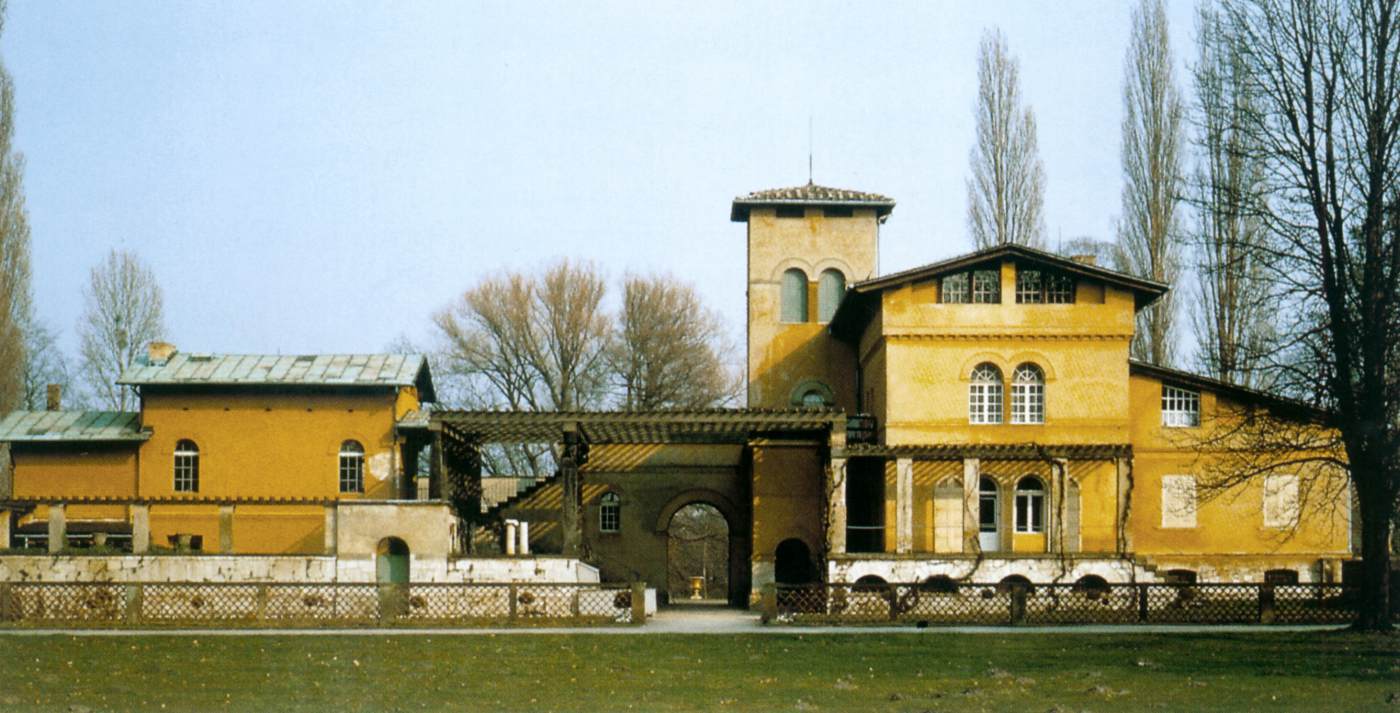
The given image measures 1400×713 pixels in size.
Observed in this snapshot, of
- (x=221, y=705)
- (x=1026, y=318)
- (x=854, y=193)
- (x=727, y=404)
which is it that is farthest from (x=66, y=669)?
(x=727, y=404)

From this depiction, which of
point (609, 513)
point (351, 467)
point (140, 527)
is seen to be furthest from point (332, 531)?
point (609, 513)

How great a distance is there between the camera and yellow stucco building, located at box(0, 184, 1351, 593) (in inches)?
1406

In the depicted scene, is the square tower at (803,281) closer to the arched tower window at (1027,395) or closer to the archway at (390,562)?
the arched tower window at (1027,395)

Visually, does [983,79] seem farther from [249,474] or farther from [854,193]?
[249,474]

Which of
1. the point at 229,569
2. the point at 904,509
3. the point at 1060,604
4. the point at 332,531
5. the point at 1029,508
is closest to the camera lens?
the point at 1060,604

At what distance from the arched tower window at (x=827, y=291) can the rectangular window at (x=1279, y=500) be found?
13210 millimetres

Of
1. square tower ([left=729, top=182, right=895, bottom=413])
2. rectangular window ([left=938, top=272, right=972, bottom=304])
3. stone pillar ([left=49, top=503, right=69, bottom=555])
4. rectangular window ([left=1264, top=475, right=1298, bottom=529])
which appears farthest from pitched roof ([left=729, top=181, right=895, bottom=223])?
stone pillar ([left=49, top=503, right=69, bottom=555])

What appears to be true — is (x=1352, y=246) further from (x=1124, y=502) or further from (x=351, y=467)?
(x=351, y=467)

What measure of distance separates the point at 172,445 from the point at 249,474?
2233 millimetres

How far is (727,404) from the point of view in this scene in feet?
200

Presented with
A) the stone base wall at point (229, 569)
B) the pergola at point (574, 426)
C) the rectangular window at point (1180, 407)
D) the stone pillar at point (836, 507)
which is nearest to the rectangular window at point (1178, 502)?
the rectangular window at point (1180, 407)

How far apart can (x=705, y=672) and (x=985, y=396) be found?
19.3m

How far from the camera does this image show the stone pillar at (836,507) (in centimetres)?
3569

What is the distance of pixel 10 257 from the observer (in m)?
40.9
